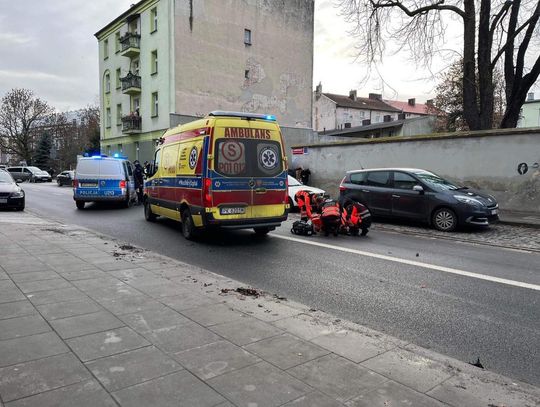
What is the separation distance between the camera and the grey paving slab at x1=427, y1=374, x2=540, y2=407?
285cm

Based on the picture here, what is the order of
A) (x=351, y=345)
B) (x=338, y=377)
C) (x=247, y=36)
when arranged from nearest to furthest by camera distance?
(x=338, y=377) < (x=351, y=345) < (x=247, y=36)

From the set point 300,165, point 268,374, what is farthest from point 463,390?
point 300,165

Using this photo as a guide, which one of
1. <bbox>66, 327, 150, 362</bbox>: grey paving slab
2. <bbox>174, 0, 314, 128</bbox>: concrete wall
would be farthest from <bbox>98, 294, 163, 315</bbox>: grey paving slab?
<bbox>174, 0, 314, 128</bbox>: concrete wall

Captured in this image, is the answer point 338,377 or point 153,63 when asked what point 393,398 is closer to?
point 338,377

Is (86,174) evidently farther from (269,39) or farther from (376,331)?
(269,39)

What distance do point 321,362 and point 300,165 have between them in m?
19.7

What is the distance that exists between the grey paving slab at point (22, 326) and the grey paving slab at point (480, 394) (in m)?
3.24

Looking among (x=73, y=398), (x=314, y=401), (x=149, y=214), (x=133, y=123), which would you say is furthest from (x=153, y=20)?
(x=314, y=401)

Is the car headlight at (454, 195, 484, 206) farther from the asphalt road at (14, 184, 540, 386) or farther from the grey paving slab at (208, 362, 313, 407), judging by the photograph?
the grey paving slab at (208, 362, 313, 407)

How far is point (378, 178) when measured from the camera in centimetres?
1327

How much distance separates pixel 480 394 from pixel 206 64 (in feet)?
103

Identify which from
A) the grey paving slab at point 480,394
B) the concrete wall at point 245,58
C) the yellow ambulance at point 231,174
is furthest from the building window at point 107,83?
the grey paving slab at point 480,394

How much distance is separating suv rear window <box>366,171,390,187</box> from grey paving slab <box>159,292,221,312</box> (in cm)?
917

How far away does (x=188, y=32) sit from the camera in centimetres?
3059
